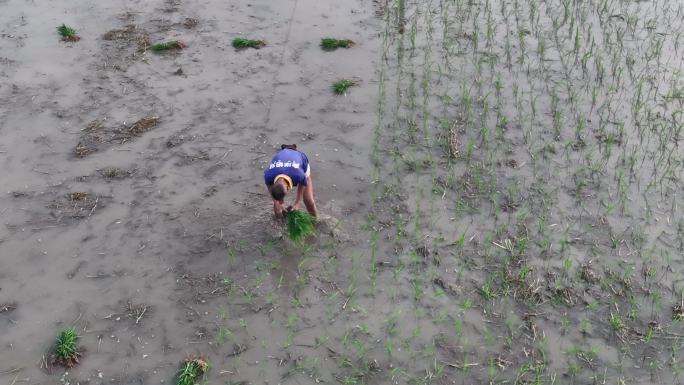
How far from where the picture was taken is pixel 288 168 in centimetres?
529

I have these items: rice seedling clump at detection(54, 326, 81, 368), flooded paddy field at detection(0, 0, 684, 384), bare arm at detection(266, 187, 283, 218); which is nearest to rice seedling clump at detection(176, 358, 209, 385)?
flooded paddy field at detection(0, 0, 684, 384)

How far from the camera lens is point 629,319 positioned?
493 centimetres

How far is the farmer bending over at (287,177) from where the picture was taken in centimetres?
516

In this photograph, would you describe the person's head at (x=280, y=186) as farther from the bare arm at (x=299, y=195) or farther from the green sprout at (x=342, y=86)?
the green sprout at (x=342, y=86)

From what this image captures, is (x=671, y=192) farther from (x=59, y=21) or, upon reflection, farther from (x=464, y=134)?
(x=59, y=21)

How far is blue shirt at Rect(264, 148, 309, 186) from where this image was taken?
5285 mm

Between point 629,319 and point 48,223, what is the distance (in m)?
5.47

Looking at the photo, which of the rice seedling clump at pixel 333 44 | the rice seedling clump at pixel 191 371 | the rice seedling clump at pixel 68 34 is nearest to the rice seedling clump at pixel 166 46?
the rice seedling clump at pixel 68 34

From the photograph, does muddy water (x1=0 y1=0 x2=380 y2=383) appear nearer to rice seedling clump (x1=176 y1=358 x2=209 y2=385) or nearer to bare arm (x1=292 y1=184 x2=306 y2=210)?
rice seedling clump (x1=176 y1=358 x2=209 y2=385)

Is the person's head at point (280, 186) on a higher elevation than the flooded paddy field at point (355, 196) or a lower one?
higher

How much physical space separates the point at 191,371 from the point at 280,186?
65.1 inches

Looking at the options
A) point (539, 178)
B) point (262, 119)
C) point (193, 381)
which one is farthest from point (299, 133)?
point (193, 381)

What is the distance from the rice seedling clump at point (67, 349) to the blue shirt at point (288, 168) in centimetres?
206

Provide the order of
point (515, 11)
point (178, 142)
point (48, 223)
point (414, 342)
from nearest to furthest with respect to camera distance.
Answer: point (414, 342), point (48, 223), point (178, 142), point (515, 11)
